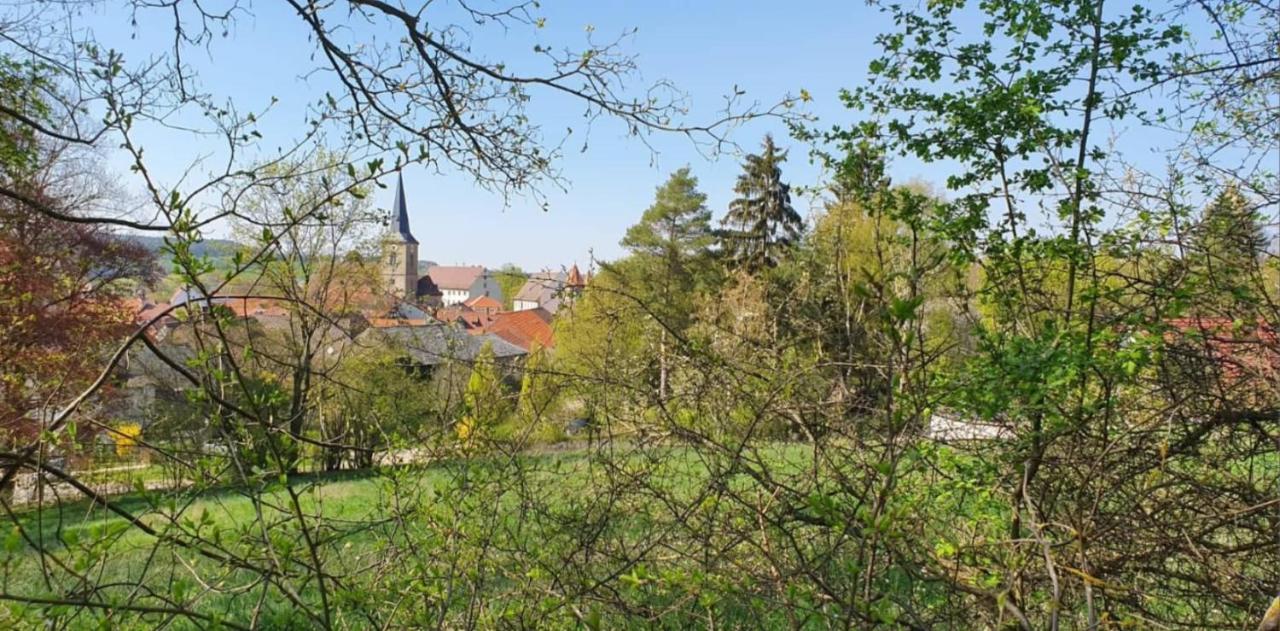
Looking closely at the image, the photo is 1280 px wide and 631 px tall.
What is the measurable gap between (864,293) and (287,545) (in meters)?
1.52

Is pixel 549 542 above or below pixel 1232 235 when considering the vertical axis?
below

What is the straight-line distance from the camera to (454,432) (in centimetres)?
306

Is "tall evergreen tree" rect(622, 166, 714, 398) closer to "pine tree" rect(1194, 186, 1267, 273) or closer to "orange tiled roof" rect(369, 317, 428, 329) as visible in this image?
"orange tiled roof" rect(369, 317, 428, 329)

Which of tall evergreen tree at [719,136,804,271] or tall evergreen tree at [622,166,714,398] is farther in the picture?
tall evergreen tree at [622,166,714,398]

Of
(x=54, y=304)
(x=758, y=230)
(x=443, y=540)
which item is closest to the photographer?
(x=443, y=540)

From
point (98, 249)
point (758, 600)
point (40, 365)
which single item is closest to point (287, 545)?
point (758, 600)

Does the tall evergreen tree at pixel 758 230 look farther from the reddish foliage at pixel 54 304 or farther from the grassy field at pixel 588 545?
the grassy field at pixel 588 545

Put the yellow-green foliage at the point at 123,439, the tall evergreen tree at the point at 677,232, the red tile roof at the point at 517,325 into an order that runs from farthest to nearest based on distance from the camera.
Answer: the red tile roof at the point at 517,325
the tall evergreen tree at the point at 677,232
the yellow-green foliage at the point at 123,439

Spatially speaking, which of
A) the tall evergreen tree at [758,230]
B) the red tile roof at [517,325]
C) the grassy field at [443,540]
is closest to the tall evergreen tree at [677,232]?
the tall evergreen tree at [758,230]

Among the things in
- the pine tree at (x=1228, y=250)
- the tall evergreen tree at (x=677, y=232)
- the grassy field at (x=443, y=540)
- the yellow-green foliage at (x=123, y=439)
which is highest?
the tall evergreen tree at (x=677, y=232)

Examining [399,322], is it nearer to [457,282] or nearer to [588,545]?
[588,545]

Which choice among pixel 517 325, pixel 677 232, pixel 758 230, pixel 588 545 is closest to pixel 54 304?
pixel 588 545

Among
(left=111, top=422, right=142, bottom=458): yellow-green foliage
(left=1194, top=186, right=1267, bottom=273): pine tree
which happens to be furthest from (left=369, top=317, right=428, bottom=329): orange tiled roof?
(left=1194, top=186, right=1267, bottom=273): pine tree

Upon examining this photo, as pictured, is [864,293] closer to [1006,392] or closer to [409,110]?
[1006,392]
